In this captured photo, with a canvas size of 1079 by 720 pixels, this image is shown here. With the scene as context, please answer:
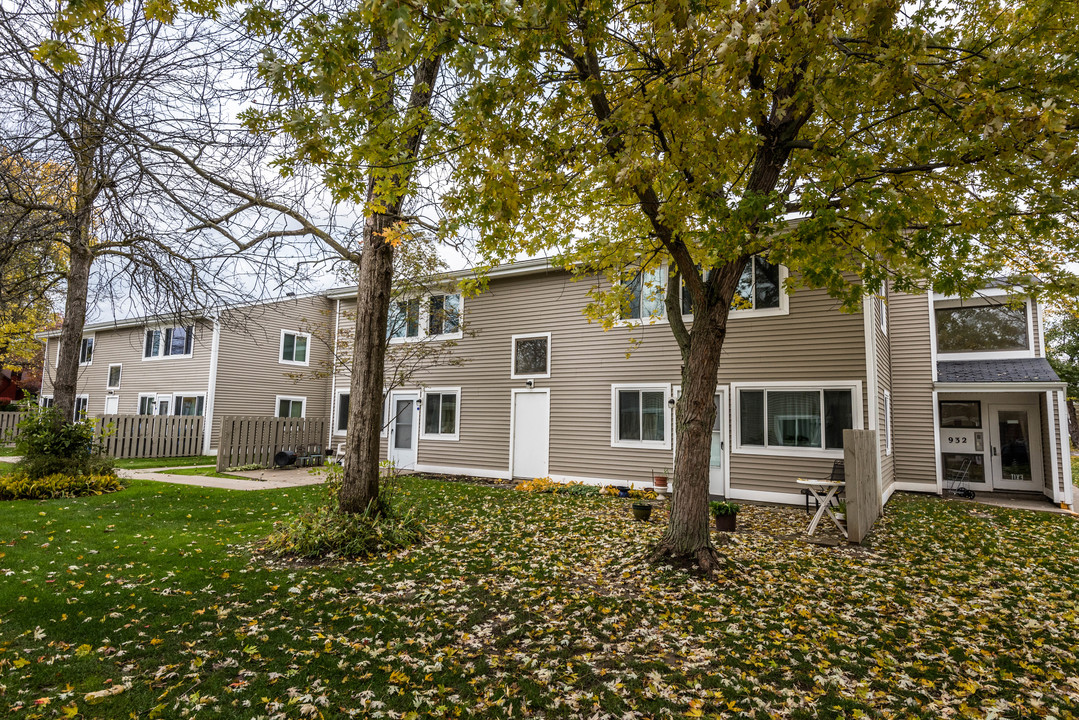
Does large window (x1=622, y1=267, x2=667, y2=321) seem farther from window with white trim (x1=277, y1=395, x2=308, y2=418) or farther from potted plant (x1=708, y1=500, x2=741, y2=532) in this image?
window with white trim (x1=277, y1=395, x2=308, y2=418)

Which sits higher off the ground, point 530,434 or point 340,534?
point 530,434

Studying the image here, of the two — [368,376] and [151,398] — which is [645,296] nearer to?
[368,376]

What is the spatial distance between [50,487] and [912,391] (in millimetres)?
19112

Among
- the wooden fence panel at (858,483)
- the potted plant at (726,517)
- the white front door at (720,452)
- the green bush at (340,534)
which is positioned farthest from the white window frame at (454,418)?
the wooden fence panel at (858,483)

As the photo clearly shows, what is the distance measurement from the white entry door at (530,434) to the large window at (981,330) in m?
11.7

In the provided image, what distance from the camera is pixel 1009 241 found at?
6535 millimetres

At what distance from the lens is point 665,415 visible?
11.9 metres

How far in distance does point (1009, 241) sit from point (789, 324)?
437cm

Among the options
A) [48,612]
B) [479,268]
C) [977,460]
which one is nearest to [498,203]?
[479,268]

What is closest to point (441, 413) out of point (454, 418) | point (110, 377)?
point (454, 418)

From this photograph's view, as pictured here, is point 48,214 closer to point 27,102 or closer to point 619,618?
point 27,102

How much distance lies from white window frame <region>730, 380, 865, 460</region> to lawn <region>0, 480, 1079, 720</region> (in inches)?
109

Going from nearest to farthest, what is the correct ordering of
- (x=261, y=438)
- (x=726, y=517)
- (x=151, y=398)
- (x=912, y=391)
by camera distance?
1. (x=726, y=517)
2. (x=912, y=391)
3. (x=261, y=438)
4. (x=151, y=398)

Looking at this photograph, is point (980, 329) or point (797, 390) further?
point (980, 329)
